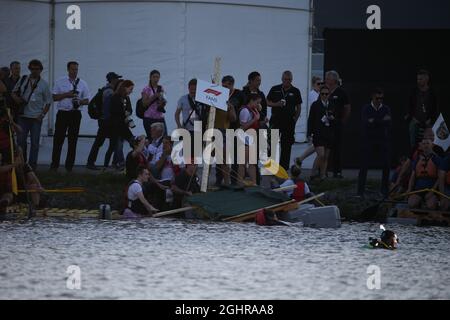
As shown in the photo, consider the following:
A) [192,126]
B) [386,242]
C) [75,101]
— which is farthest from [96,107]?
[386,242]

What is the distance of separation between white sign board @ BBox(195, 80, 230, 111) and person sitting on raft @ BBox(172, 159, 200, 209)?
101 centimetres

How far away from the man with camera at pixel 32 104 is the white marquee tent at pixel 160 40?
3.76 meters

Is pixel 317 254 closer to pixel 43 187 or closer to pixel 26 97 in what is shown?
pixel 43 187

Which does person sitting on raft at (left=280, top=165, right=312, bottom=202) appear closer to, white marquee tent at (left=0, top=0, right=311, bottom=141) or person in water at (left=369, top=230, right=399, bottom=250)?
person in water at (left=369, top=230, right=399, bottom=250)

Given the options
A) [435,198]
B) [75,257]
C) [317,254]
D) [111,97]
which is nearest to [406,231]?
[435,198]

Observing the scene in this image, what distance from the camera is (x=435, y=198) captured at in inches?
747

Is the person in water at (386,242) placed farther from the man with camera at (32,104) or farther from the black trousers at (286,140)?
the man with camera at (32,104)

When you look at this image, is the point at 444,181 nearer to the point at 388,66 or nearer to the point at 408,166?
the point at 408,166

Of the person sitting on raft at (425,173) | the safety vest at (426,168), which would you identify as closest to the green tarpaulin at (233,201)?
the person sitting on raft at (425,173)

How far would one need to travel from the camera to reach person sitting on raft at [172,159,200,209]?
64.2 feet

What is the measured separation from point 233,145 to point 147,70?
5.28m

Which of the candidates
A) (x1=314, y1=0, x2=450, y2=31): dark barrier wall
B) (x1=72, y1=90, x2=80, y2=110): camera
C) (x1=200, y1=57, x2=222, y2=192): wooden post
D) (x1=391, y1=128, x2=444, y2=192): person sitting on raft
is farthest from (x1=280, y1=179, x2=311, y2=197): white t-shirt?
(x1=314, y1=0, x2=450, y2=31): dark barrier wall

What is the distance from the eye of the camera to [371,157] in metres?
21.3

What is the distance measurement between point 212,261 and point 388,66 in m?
11.9
